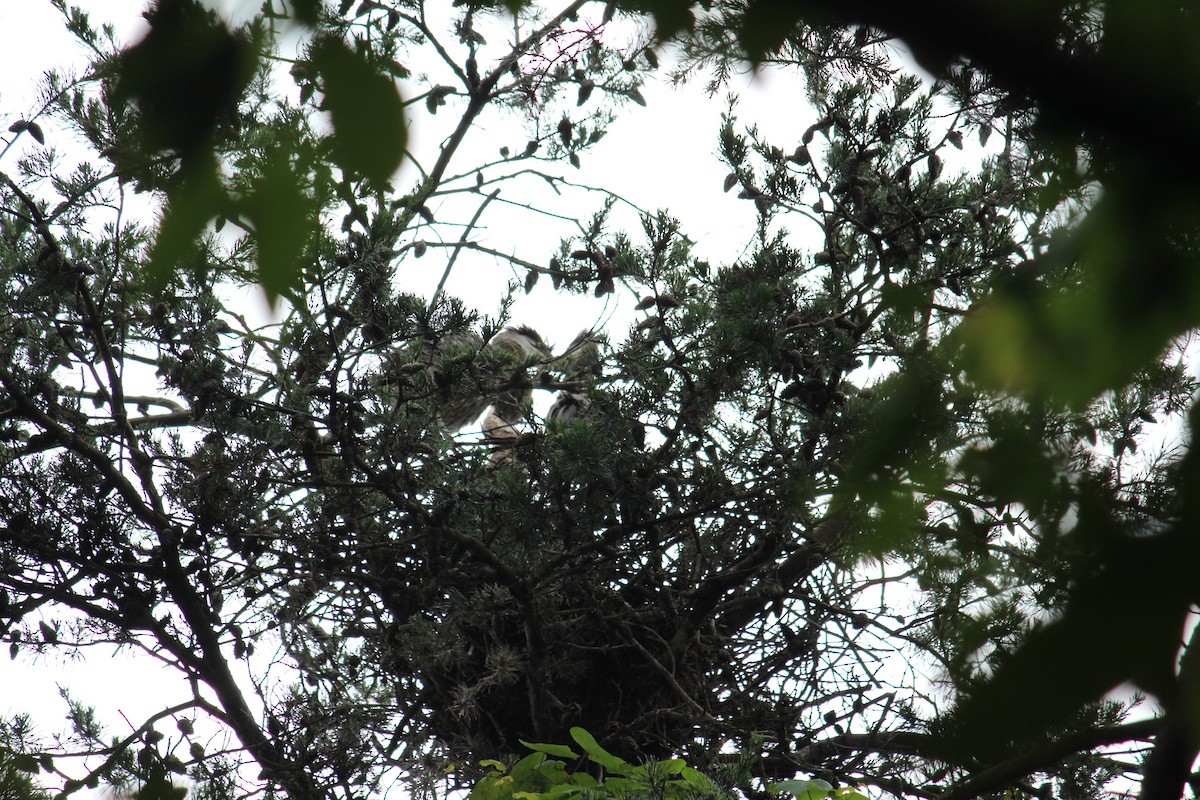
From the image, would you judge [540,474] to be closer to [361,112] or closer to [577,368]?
[577,368]

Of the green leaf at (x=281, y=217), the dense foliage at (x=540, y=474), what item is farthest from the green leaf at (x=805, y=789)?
the green leaf at (x=281, y=217)

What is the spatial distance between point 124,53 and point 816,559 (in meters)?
2.50

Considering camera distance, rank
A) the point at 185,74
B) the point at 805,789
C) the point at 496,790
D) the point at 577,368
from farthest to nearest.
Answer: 1. the point at 577,368
2. the point at 496,790
3. the point at 805,789
4. the point at 185,74

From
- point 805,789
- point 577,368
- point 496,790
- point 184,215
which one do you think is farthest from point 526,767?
point 184,215

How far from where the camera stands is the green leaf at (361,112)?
1.67 ft

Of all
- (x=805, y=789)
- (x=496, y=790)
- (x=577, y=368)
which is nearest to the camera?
(x=805, y=789)

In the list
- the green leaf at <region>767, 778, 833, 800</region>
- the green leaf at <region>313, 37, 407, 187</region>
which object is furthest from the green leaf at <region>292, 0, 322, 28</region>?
the green leaf at <region>767, 778, 833, 800</region>

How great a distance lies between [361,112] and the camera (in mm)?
519

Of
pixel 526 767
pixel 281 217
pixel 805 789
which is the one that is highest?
pixel 526 767

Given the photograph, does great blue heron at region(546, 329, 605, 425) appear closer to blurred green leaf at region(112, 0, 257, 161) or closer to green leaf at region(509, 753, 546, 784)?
green leaf at region(509, 753, 546, 784)

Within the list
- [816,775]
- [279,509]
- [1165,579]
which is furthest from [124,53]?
[816,775]

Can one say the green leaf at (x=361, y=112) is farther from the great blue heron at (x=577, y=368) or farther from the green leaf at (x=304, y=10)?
the great blue heron at (x=577, y=368)

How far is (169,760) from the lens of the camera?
256 cm

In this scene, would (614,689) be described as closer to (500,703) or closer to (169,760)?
(500,703)
